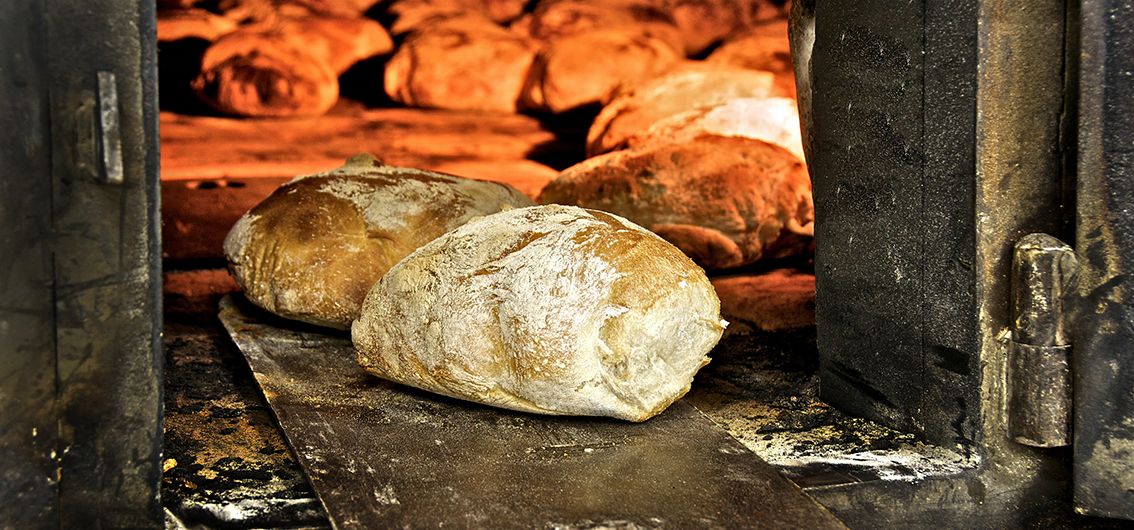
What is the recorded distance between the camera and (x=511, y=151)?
22.0ft

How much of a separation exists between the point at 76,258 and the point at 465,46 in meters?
5.21

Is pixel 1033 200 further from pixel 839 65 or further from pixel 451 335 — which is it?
pixel 451 335

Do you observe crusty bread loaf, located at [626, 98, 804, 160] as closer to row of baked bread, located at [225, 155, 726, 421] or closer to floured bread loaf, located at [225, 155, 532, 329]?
floured bread loaf, located at [225, 155, 532, 329]

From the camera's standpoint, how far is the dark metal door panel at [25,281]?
5.62ft

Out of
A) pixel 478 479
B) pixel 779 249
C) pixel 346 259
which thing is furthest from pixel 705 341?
pixel 779 249

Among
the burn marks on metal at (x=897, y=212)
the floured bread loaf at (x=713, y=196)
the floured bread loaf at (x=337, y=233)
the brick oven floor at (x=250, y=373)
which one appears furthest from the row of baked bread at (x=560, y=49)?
the burn marks on metal at (x=897, y=212)

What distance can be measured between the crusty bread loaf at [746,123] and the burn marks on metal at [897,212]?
2.74m

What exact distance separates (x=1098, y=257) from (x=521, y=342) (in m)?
1.13

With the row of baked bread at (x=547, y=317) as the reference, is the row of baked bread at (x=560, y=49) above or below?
above

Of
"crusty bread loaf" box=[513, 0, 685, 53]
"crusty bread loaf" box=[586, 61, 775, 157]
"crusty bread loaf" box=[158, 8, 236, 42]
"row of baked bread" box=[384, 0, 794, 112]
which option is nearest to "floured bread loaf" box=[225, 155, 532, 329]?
"crusty bread loaf" box=[586, 61, 775, 157]

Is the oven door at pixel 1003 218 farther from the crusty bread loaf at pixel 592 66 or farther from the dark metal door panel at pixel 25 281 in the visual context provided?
the crusty bread loaf at pixel 592 66

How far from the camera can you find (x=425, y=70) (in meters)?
6.79

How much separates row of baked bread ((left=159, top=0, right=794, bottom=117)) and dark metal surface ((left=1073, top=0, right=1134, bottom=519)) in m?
4.22

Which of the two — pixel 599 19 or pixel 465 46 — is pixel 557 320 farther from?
pixel 599 19
